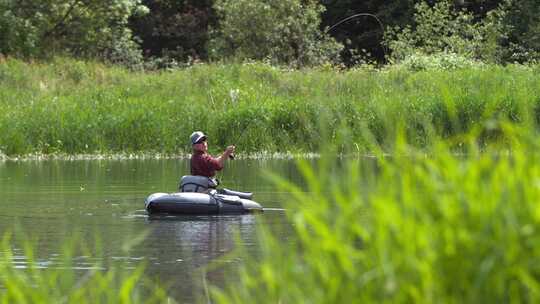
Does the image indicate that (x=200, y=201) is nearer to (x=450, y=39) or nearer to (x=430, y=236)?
(x=430, y=236)

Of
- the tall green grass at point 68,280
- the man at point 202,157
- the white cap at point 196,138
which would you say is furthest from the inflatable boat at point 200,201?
the tall green grass at point 68,280

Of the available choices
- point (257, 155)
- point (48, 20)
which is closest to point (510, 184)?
point (257, 155)

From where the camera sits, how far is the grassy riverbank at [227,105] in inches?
1246

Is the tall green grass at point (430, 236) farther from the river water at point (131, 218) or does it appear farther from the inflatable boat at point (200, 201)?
the inflatable boat at point (200, 201)

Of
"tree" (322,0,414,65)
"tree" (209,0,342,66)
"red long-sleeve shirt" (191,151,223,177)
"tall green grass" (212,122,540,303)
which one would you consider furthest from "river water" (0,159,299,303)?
"tree" (322,0,414,65)

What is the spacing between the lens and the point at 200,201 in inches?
736

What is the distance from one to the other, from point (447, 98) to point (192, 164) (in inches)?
530

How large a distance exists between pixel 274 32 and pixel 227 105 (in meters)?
11.4

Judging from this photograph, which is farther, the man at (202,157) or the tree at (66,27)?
the tree at (66,27)

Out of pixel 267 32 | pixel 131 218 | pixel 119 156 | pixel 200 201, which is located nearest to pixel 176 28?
pixel 267 32

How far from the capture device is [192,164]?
1888cm

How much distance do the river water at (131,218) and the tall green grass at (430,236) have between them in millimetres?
2232

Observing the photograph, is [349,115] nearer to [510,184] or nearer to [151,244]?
[151,244]

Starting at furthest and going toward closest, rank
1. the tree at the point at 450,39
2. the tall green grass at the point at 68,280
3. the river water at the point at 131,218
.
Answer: the tree at the point at 450,39 → the river water at the point at 131,218 → the tall green grass at the point at 68,280
